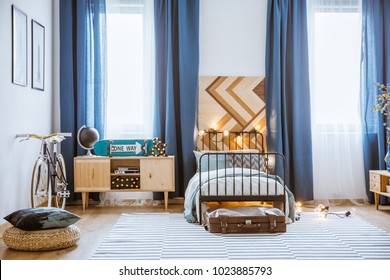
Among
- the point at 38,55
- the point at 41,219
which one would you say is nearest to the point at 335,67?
the point at 38,55

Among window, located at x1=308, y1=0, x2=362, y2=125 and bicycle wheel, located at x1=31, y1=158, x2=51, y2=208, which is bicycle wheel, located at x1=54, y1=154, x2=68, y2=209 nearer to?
bicycle wheel, located at x1=31, y1=158, x2=51, y2=208

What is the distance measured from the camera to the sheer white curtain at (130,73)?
252 inches

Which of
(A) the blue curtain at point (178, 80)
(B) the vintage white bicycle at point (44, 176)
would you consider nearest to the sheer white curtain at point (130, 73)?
(A) the blue curtain at point (178, 80)

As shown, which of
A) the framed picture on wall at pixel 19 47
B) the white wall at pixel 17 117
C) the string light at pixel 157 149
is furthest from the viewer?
the string light at pixel 157 149

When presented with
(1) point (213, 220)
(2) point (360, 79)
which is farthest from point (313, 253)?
(2) point (360, 79)

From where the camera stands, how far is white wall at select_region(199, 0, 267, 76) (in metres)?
6.50

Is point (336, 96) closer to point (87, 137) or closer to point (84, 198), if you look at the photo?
point (87, 137)

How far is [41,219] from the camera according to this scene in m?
3.90

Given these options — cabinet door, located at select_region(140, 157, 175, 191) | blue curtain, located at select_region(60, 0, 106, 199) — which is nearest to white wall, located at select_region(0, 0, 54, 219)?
blue curtain, located at select_region(60, 0, 106, 199)

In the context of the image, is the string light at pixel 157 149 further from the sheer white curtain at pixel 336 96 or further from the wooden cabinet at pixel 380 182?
the wooden cabinet at pixel 380 182

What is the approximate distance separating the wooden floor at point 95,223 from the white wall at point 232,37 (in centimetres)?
187

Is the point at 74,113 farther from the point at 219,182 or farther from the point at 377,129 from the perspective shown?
the point at 377,129

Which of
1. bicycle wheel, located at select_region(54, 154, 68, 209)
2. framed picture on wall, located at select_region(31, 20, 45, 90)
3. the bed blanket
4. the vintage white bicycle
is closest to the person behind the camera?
the bed blanket

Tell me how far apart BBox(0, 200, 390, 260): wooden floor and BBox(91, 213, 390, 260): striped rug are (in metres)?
0.10
